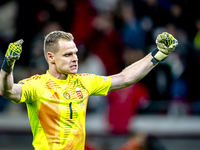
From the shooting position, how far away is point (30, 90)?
411 cm

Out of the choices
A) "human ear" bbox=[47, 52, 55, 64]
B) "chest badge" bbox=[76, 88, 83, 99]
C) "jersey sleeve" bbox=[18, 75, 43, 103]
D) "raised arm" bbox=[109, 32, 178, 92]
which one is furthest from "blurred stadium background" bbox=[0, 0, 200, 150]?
"jersey sleeve" bbox=[18, 75, 43, 103]

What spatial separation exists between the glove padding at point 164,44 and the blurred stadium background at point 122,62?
3.27 metres

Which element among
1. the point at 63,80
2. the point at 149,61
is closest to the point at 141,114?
the point at 149,61

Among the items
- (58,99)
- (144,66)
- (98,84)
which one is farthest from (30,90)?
(144,66)

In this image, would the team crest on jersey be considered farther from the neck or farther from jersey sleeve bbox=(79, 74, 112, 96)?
jersey sleeve bbox=(79, 74, 112, 96)

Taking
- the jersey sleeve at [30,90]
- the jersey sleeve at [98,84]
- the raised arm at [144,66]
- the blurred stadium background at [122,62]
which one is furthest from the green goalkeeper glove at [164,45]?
the blurred stadium background at [122,62]

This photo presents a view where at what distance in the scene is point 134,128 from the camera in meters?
8.64

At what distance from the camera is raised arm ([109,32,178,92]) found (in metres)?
4.80

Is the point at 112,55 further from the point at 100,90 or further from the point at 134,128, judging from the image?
the point at 100,90

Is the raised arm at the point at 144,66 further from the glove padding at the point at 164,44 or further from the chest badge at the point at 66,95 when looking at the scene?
the chest badge at the point at 66,95

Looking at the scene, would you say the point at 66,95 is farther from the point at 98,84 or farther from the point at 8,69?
the point at 8,69

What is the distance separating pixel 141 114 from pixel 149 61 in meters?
4.36

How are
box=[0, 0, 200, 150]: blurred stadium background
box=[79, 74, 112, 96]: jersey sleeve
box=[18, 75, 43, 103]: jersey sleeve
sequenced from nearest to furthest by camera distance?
box=[18, 75, 43, 103]: jersey sleeve
box=[79, 74, 112, 96]: jersey sleeve
box=[0, 0, 200, 150]: blurred stadium background

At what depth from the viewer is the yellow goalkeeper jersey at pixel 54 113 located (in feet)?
13.9
